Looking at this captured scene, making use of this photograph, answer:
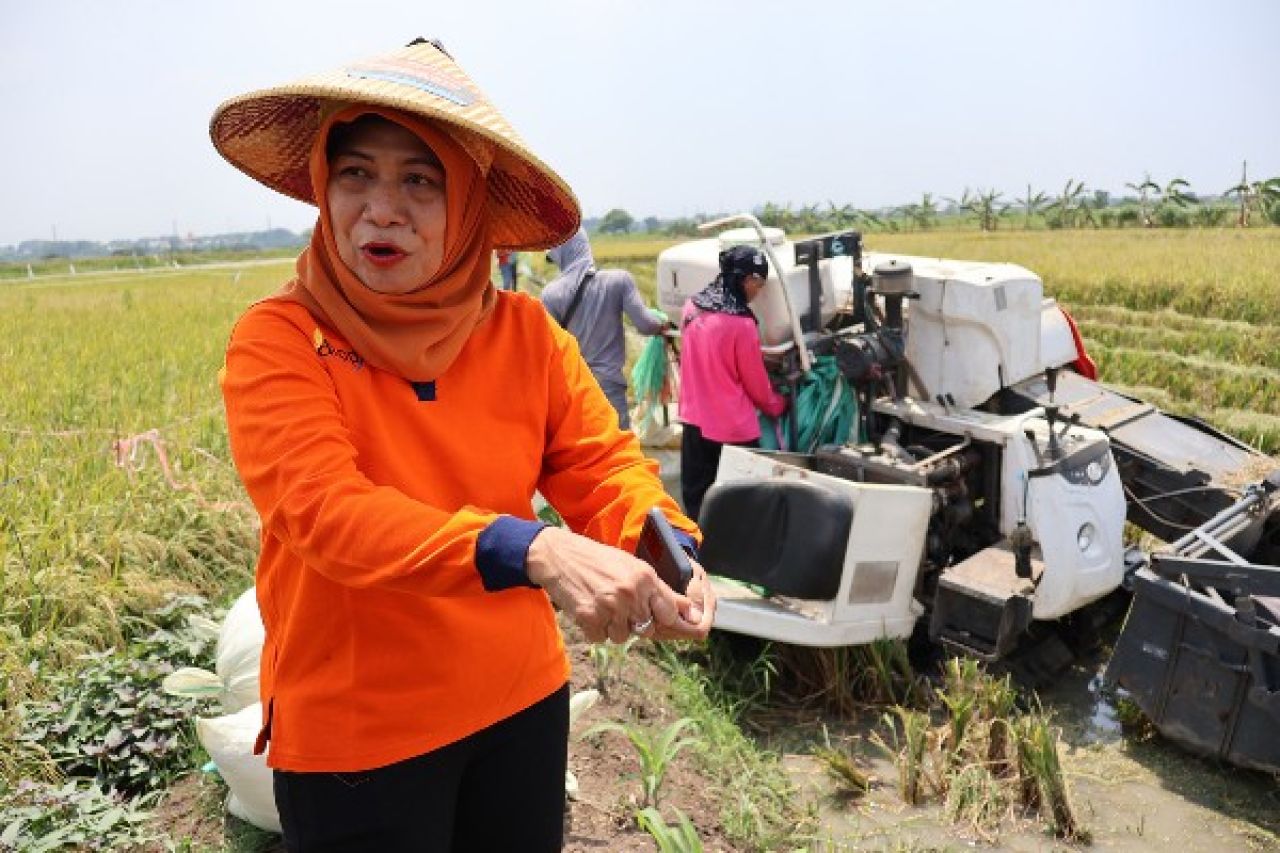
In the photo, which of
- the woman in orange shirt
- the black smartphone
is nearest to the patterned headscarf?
the woman in orange shirt

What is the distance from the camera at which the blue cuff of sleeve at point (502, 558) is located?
3.72 ft

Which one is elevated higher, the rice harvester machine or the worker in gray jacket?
the worker in gray jacket

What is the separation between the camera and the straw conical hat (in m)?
1.31

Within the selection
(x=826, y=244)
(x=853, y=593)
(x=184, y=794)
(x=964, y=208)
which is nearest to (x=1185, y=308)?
(x=826, y=244)

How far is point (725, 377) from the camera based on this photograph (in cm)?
470

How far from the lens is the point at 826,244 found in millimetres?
4703

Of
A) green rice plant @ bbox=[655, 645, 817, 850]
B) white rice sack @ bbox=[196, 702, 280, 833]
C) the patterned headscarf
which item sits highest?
the patterned headscarf

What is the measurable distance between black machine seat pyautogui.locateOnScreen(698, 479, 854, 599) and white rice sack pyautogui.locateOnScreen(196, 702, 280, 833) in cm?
181

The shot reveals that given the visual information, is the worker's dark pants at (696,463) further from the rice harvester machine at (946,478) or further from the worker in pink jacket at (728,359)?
the rice harvester machine at (946,478)

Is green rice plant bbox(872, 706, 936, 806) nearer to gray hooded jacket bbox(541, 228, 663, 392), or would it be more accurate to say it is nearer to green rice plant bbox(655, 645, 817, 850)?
green rice plant bbox(655, 645, 817, 850)

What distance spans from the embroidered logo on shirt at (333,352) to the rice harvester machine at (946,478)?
2618 millimetres

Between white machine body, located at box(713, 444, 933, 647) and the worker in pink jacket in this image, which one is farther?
the worker in pink jacket

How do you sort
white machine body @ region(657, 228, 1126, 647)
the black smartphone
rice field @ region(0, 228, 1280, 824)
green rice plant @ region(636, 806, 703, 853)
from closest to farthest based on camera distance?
the black smartphone < green rice plant @ region(636, 806, 703, 853) < rice field @ region(0, 228, 1280, 824) < white machine body @ region(657, 228, 1126, 647)

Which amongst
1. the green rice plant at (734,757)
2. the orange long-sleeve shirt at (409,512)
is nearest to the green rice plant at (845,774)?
the green rice plant at (734,757)
